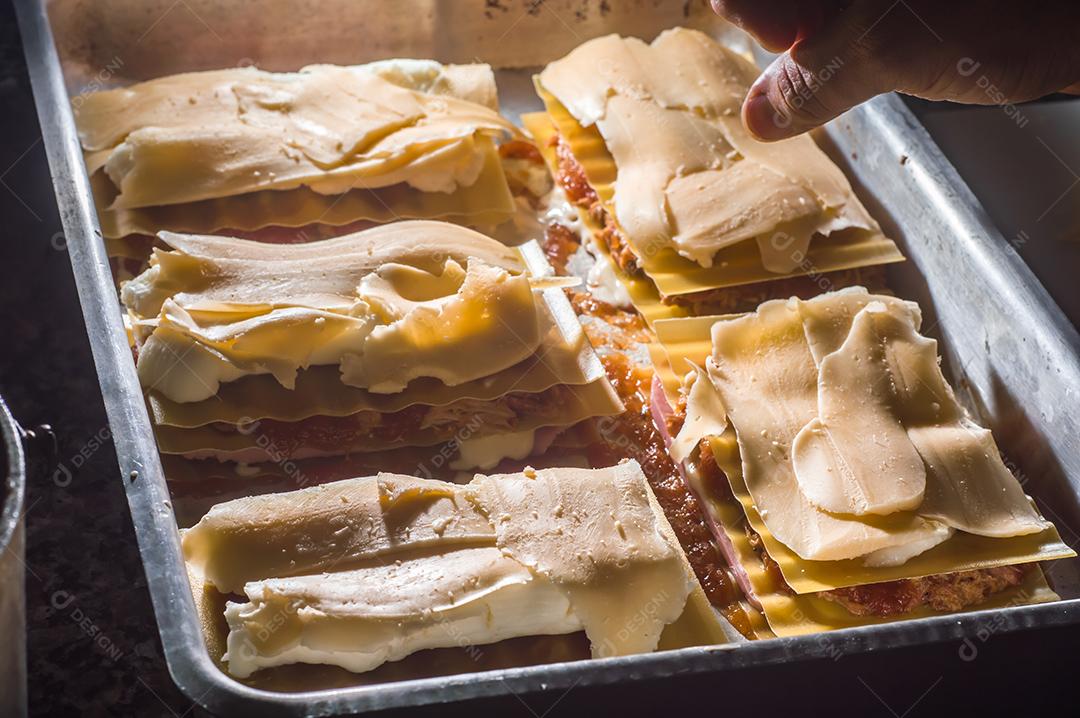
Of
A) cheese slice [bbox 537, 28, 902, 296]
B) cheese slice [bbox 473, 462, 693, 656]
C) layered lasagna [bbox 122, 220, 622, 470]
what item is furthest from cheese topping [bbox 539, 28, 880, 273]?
cheese slice [bbox 473, 462, 693, 656]

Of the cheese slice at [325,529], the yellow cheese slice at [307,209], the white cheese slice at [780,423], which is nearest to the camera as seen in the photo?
the cheese slice at [325,529]

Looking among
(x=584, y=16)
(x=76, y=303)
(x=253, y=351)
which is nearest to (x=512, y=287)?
(x=253, y=351)

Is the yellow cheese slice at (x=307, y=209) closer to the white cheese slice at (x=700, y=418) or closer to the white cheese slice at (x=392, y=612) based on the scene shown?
the white cheese slice at (x=700, y=418)

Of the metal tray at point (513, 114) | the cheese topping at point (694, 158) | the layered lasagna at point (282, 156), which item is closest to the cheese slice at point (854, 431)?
the metal tray at point (513, 114)

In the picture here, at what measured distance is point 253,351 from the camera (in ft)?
8.18

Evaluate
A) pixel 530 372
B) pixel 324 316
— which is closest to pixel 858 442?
pixel 530 372

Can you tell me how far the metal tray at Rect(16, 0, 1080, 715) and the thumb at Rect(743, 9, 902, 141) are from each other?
0.87m

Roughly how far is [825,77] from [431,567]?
1.13 m

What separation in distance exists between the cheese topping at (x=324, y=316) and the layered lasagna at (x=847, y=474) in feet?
1.60

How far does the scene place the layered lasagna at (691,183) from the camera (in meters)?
2.99

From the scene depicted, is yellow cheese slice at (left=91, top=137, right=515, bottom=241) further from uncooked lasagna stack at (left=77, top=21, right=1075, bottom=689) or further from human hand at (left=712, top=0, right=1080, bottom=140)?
human hand at (left=712, top=0, right=1080, bottom=140)

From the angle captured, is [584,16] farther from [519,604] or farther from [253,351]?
[519,604]

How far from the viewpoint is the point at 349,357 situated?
2.53m

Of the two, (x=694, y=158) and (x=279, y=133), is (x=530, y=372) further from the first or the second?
(x=279, y=133)
